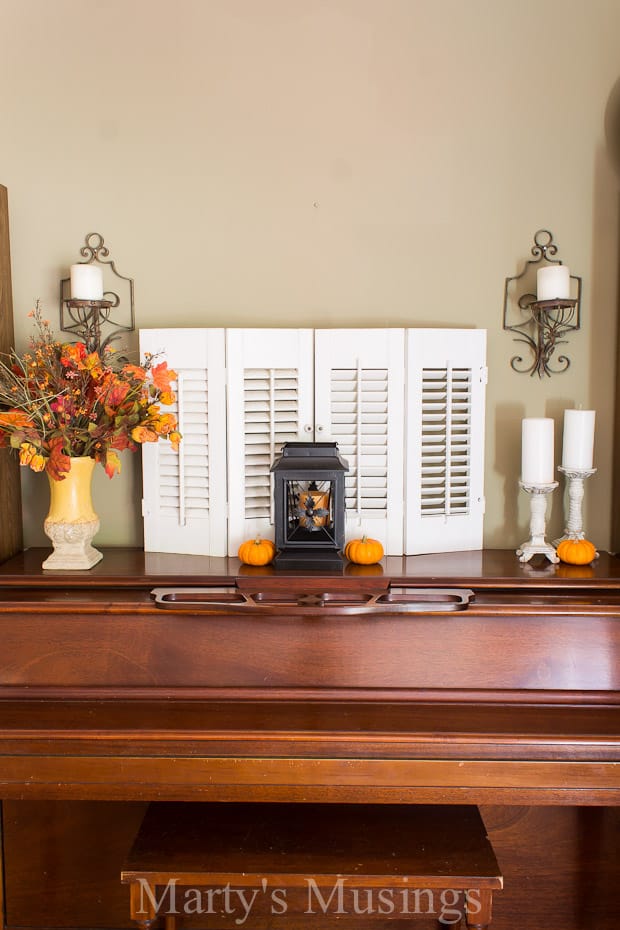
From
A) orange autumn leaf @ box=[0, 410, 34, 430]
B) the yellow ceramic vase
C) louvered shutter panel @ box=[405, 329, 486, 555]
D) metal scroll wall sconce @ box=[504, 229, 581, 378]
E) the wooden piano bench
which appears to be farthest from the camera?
metal scroll wall sconce @ box=[504, 229, 581, 378]

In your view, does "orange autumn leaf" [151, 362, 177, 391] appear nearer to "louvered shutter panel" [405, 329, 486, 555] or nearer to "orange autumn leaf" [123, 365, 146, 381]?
"orange autumn leaf" [123, 365, 146, 381]

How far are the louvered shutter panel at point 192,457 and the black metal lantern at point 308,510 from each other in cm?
21

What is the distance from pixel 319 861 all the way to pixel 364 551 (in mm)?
715

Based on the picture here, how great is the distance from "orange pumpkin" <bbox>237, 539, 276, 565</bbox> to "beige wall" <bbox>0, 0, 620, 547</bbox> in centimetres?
64

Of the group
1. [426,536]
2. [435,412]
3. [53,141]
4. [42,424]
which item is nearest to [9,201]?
[53,141]

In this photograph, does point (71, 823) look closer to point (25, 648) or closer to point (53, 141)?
point (25, 648)

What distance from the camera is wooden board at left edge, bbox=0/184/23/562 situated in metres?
2.12

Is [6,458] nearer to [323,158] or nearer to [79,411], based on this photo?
[79,411]

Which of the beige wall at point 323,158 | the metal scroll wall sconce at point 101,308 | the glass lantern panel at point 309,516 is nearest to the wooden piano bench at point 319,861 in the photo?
the glass lantern panel at point 309,516

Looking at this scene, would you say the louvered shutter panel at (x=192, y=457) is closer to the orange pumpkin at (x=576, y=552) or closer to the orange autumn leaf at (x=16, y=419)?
the orange autumn leaf at (x=16, y=419)

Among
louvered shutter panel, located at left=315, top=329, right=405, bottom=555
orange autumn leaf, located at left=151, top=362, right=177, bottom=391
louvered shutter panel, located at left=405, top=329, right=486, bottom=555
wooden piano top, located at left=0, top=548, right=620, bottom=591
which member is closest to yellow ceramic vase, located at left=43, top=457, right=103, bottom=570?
wooden piano top, located at left=0, top=548, right=620, bottom=591

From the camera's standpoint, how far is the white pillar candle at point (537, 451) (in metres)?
2.03

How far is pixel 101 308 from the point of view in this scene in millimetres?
2188

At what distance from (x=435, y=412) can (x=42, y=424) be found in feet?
3.34
